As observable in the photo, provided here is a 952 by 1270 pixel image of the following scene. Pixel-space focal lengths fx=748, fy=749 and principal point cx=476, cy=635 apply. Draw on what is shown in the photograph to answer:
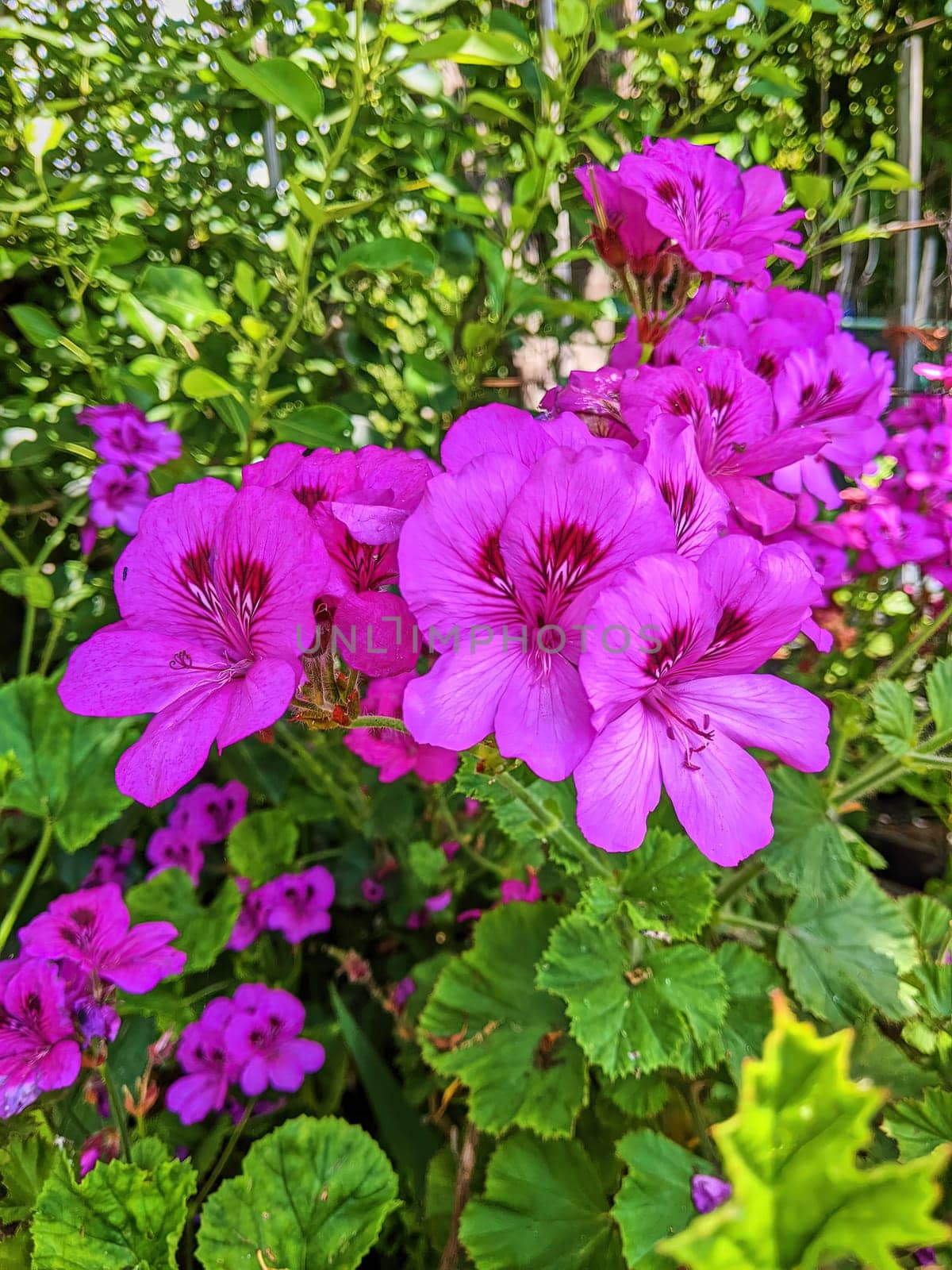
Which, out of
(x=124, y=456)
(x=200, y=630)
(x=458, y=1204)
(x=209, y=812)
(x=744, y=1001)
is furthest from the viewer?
(x=209, y=812)

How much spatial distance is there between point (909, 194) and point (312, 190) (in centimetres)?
110

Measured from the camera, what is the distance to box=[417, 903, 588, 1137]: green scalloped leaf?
868 mm

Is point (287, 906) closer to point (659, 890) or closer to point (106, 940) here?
point (106, 940)

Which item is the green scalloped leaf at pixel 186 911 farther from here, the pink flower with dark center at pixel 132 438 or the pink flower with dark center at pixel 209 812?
the pink flower with dark center at pixel 132 438

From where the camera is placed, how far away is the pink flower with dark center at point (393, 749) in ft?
2.93

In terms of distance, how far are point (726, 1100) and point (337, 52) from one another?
1.37 metres

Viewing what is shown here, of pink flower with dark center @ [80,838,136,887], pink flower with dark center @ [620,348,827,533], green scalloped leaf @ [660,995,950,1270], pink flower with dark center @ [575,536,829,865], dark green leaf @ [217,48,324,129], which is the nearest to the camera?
green scalloped leaf @ [660,995,950,1270]

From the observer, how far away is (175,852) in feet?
4.33

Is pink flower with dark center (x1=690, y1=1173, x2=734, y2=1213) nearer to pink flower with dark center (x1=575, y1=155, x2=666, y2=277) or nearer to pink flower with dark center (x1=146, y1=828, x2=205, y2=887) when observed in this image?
pink flower with dark center (x1=575, y1=155, x2=666, y2=277)

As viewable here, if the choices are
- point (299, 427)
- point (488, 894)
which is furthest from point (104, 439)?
point (488, 894)

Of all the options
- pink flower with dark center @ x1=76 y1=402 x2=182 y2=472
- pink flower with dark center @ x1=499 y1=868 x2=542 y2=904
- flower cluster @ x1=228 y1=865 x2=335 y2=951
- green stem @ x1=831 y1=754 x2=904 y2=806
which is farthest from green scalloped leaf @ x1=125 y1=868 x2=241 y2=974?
green stem @ x1=831 y1=754 x2=904 y2=806

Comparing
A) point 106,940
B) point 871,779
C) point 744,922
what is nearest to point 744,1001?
point 744,922

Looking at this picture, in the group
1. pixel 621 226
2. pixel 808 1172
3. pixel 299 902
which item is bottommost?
pixel 299 902

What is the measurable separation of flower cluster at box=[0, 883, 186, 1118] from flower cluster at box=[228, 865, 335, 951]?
1.02ft
